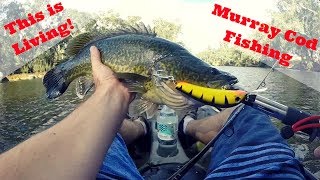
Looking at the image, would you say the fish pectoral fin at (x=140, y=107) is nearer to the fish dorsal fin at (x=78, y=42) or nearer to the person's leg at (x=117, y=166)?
the person's leg at (x=117, y=166)

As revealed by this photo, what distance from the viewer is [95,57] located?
2990mm

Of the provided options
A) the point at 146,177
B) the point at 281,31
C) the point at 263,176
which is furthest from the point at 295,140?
the point at 281,31

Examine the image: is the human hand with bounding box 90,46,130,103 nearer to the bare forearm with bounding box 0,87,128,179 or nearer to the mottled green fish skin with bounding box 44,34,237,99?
the mottled green fish skin with bounding box 44,34,237,99

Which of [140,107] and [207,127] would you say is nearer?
[140,107]

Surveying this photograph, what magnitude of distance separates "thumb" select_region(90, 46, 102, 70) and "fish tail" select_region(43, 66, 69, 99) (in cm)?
48

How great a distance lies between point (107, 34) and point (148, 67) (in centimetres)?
52

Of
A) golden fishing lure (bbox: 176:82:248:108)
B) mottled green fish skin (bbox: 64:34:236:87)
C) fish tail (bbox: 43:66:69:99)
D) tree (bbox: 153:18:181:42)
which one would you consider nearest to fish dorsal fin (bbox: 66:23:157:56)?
mottled green fish skin (bbox: 64:34:236:87)

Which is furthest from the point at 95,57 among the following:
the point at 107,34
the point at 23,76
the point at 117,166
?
the point at 23,76

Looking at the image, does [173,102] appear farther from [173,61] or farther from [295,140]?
[295,140]

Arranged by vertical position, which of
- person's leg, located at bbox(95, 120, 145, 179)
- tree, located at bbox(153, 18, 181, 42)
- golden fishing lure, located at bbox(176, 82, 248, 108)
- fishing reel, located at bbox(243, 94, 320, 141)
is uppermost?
golden fishing lure, located at bbox(176, 82, 248, 108)

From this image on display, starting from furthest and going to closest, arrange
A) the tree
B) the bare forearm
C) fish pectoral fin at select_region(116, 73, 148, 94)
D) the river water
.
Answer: the tree, the river water, fish pectoral fin at select_region(116, 73, 148, 94), the bare forearm

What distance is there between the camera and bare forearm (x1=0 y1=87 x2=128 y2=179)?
188cm

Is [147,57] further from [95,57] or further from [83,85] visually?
[83,85]

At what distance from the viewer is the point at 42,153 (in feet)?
6.40
